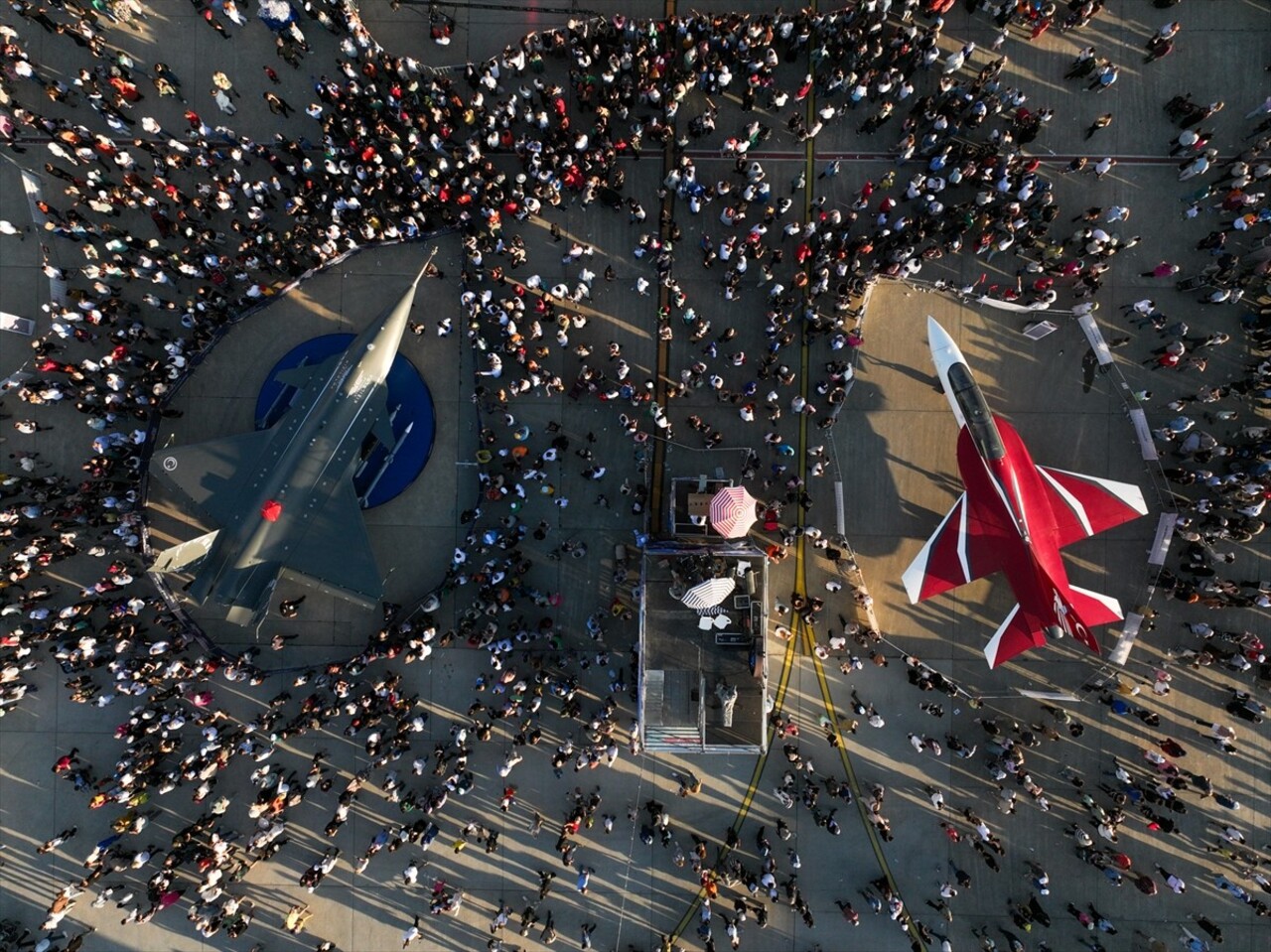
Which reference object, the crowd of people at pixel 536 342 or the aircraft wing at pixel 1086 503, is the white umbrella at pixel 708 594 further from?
the aircraft wing at pixel 1086 503

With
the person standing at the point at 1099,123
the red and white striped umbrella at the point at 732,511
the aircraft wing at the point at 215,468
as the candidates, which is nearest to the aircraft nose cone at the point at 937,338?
the person standing at the point at 1099,123

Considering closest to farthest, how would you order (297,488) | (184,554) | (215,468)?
(184,554), (297,488), (215,468)

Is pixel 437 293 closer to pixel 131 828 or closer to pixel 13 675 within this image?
pixel 13 675

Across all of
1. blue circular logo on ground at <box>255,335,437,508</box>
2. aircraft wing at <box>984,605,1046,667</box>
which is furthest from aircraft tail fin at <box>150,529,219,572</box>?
aircraft wing at <box>984,605,1046,667</box>

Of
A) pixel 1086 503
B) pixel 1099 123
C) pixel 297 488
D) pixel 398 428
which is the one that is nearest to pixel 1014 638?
pixel 1086 503

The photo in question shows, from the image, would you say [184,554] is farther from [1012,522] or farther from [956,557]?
[1012,522]

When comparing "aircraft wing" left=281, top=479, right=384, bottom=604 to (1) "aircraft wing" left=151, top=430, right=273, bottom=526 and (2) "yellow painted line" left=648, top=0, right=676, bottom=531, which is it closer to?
(1) "aircraft wing" left=151, top=430, right=273, bottom=526
